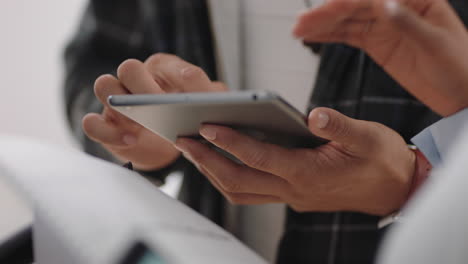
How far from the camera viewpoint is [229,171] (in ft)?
0.95

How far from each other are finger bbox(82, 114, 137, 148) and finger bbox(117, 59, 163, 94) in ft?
0.15

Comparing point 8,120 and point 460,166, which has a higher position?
point 460,166

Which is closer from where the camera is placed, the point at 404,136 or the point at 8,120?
the point at 404,136

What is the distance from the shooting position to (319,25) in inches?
13.0

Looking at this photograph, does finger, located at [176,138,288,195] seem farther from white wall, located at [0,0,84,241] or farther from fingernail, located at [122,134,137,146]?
white wall, located at [0,0,84,241]

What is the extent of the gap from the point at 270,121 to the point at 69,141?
2.54 feet

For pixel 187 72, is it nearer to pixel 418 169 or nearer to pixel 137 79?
pixel 137 79

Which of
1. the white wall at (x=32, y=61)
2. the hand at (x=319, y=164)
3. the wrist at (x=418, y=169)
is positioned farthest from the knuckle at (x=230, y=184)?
the white wall at (x=32, y=61)

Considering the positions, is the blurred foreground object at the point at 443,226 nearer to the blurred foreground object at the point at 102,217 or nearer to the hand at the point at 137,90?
the blurred foreground object at the point at 102,217

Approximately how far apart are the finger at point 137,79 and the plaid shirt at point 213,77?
0.08 m

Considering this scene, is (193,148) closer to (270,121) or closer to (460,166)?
(270,121)

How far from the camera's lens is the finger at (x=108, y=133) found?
328 millimetres

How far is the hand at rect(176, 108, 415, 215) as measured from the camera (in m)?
0.26

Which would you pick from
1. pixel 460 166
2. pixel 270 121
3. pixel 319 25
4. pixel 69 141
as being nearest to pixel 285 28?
pixel 319 25
